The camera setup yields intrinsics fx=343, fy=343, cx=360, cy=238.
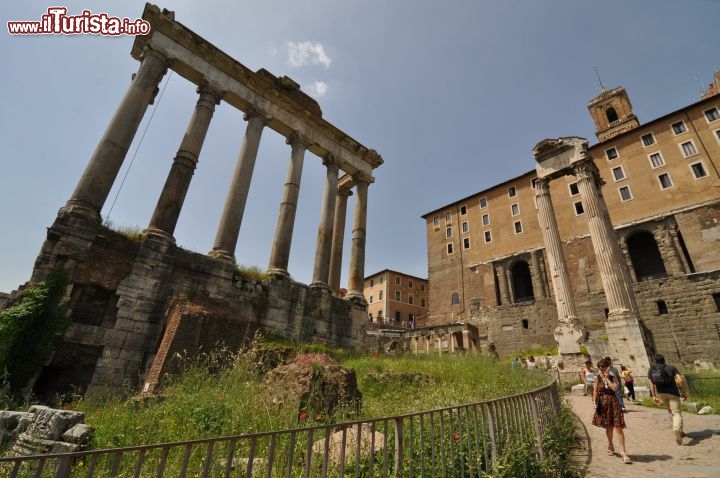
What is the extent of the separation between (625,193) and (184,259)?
1426 inches

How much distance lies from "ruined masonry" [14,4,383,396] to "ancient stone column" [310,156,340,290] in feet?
0.20

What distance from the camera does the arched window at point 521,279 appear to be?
36.1m

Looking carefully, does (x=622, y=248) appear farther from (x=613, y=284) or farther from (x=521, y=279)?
(x=613, y=284)

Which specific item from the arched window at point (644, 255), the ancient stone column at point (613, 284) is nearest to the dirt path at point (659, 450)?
the ancient stone column at point (613, 284)

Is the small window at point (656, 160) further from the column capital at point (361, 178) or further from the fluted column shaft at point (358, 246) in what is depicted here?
the fluted column shaft at point (358, 246)

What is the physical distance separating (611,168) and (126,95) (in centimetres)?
3858

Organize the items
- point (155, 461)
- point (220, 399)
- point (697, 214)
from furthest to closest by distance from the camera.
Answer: point (697, 214) → point (220, 399) → point (155, 461)

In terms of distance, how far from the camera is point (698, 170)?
2797 centimetres

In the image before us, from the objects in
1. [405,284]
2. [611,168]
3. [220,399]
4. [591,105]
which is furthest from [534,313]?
[591,105]

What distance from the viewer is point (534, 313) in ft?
98.9

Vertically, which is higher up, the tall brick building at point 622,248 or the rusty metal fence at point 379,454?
the tall brick building at point 622,248

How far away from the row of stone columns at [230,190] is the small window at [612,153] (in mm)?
29094

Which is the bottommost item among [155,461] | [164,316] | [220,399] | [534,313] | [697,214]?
[155,461]

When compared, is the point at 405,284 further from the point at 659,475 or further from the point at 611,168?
the point at 659,475
